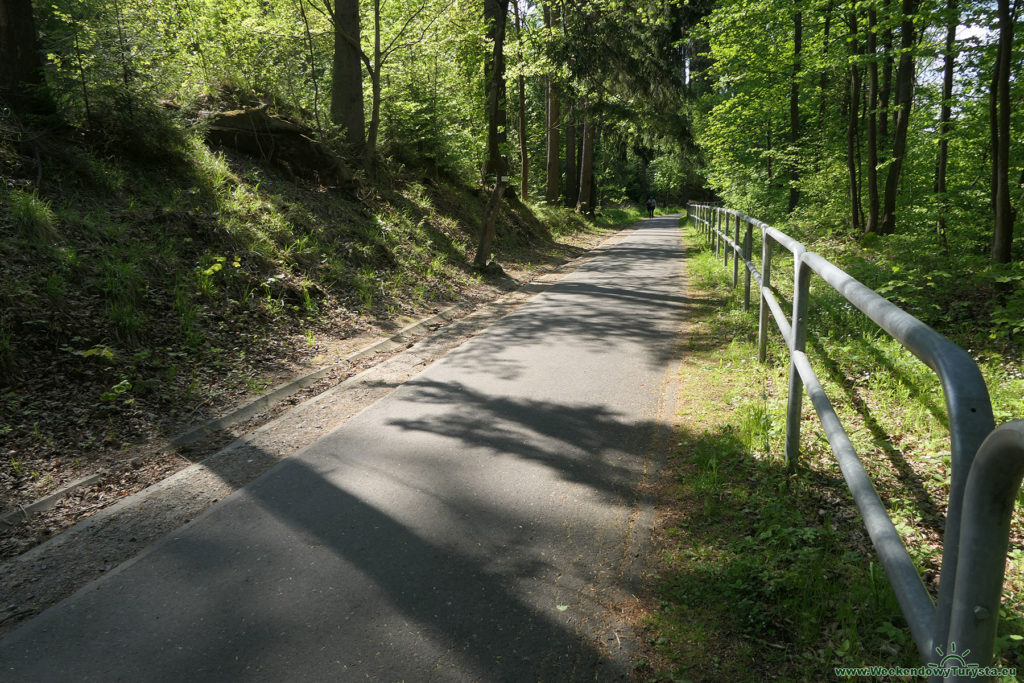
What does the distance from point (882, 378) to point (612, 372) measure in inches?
96.4

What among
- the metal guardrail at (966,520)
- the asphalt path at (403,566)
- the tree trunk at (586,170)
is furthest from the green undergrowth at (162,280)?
the tree trunk at (586,170)

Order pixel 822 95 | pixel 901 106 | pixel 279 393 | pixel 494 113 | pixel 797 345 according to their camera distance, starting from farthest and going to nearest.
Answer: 1. pixel 822 95
2. pixel 494 113
3. pixel 901 106
4. pixel 279 393
5. pixel 797 345

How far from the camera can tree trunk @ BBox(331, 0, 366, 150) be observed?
14203 mm

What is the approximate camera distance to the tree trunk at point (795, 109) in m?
18.0

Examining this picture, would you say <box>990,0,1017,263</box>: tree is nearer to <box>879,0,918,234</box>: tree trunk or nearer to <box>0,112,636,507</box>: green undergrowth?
<box>879,0,918,234</box>: tree trunk

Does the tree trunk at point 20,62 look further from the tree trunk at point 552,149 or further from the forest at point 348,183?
the tree trunk at point 552,149

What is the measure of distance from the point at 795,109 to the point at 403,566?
2085 centimetres

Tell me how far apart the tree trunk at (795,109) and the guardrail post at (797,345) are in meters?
14.8

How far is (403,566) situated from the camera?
3.37 meters

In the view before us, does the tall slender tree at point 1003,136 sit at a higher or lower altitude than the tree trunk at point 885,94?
lower

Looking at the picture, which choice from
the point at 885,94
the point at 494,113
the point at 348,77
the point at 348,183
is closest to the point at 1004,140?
the point at 494,113

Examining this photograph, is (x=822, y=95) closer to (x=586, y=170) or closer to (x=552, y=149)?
(x=552, y=149)

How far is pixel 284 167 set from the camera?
13.0m

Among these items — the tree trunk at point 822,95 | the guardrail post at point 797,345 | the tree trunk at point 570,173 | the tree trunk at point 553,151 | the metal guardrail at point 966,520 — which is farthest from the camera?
the tree trunk at point 570,173
